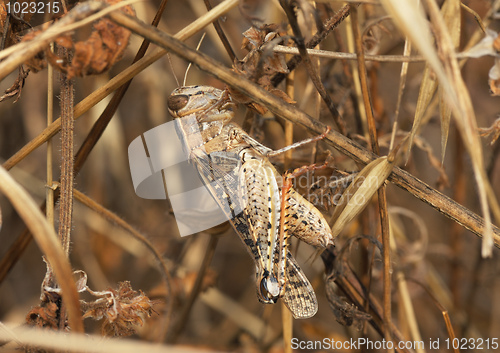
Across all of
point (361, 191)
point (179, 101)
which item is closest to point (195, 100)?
point (179, 101)

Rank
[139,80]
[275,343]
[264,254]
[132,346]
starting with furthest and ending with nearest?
[139,80] < [275,343] < [264,254] < [132,346]

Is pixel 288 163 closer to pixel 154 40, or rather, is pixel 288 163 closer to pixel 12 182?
pixel 154 40

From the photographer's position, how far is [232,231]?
306 centimetres

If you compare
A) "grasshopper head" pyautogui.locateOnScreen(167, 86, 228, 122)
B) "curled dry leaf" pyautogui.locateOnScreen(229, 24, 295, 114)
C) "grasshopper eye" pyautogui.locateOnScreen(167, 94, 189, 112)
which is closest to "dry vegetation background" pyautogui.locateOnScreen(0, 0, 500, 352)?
"grasshopper head" pyautogui.locateOnScreen(167, 86, 228, 122)

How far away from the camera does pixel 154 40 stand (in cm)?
120

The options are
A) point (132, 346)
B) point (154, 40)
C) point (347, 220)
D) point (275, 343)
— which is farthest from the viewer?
point (275, 343)

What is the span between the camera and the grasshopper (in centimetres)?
157

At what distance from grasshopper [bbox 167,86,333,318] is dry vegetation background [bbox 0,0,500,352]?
197mm

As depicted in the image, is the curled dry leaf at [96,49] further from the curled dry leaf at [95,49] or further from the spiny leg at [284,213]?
the spiny leg at [284,213]

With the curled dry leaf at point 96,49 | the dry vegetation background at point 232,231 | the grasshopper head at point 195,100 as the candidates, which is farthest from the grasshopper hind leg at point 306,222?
→ the curled dry leaf at point 96,49

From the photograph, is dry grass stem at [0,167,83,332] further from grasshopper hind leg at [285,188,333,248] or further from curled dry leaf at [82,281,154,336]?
grasshopper hind leg at [285,188,333,248]

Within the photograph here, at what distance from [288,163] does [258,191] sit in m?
0.26

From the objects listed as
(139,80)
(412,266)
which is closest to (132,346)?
(412,266)

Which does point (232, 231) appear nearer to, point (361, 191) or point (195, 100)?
point (195, 100)
